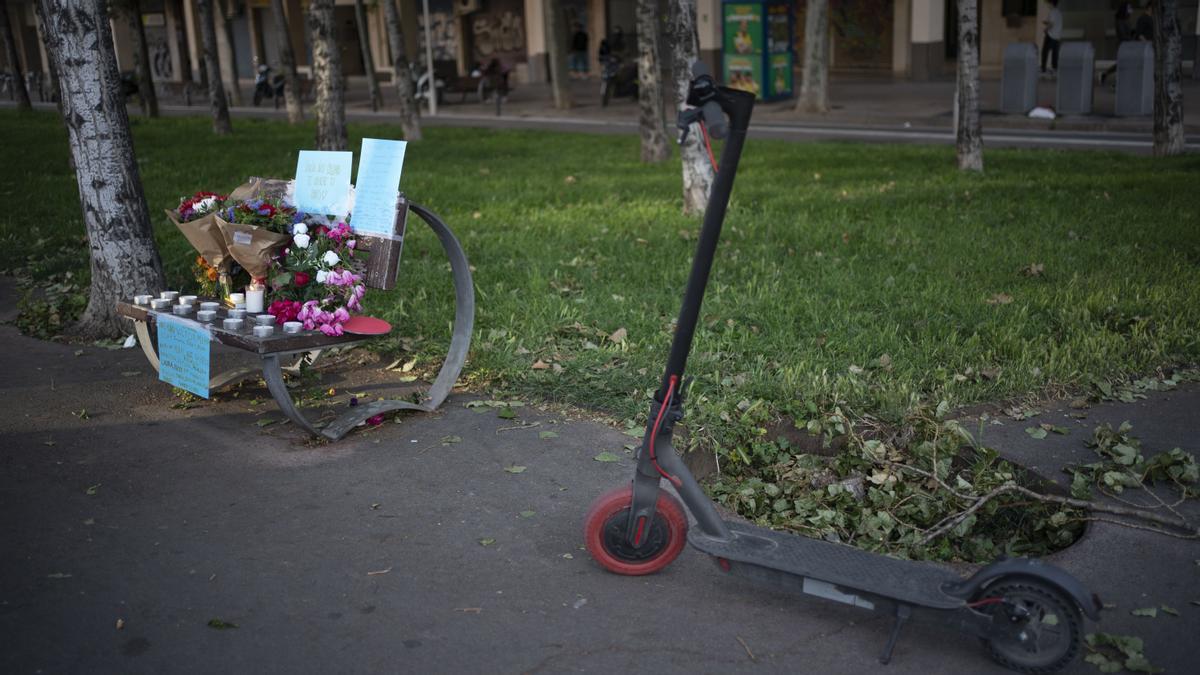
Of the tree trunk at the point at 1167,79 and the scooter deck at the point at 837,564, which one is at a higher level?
the tree trunk at the point at 1167,79

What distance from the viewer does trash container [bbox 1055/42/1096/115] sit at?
63.5 ft

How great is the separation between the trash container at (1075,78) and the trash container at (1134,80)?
52cm

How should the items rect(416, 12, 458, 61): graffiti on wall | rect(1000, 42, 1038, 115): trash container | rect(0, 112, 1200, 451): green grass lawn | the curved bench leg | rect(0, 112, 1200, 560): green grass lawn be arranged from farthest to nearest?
rect(416, 12, 458, 61): graffiti on wall < rect(1000, 42, 1038, 115): trash container < rect(0, 112, 1200, 451): green grass lawn < rect(0, 112, 1200, 560): green grass lawn < the curved bench leg

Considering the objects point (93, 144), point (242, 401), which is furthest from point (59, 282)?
point (242, 401)

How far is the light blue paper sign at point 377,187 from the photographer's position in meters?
5.21

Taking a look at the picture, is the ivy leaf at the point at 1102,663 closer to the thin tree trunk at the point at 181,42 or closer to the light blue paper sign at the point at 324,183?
the light blue paper sign at the point at 324,183

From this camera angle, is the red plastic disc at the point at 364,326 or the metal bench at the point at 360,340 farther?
the red plastic disc at the point at 364,326

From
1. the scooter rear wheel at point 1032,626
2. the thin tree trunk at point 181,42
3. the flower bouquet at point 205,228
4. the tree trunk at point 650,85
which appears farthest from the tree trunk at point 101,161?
the thin tree trunk at point 181,42

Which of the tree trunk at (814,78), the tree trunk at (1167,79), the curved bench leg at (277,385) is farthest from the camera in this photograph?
the tree trunk at (814,78)

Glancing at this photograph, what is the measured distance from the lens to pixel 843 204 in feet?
35.3

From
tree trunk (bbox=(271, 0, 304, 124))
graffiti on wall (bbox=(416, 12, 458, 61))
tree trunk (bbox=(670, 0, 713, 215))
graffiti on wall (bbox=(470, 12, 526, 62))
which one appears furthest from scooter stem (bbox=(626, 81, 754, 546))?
graffiti on wall (bbox=(416, 12, 458, 61))

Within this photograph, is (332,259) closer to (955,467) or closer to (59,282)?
(955,467)

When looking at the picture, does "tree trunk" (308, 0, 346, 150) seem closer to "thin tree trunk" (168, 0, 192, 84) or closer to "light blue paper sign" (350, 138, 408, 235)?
"light blue paper sign" (350, 138, 408, 235)

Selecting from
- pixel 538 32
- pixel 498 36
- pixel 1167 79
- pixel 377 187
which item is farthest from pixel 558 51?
pixel 377 187
